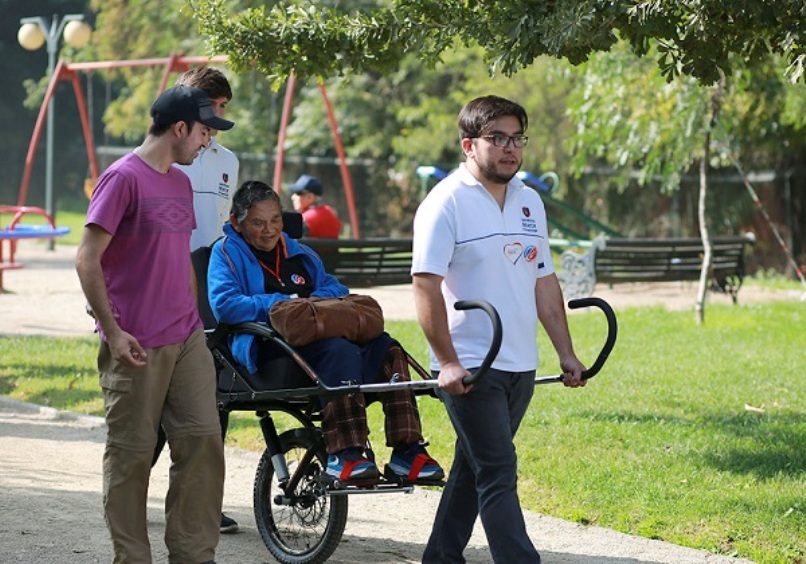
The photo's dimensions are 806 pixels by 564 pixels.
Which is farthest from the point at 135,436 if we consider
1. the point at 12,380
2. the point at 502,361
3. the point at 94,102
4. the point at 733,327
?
the point at 94,102

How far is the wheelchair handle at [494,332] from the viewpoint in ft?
16.3

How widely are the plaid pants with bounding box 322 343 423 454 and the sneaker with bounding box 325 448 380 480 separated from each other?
0.03 meters

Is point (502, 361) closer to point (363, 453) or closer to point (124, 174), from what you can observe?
point (363, 453)

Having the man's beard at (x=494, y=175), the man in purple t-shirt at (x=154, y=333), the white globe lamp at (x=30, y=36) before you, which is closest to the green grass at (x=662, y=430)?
the man's beard at (x=494, y=175)

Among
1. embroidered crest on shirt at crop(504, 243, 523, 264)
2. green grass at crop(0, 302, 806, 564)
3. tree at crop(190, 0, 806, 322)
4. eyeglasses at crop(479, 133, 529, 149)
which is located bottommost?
green grass at crop(0, 302, 806, 564)

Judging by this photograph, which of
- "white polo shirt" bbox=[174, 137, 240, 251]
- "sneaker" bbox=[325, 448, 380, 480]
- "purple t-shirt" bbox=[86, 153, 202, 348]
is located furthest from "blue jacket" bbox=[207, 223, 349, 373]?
"purple t-shirt" bbox=[86, 153, 202, 348]

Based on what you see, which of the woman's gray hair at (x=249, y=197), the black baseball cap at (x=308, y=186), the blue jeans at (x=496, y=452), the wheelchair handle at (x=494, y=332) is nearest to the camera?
the wheelchair handle at (x=494, y=332)

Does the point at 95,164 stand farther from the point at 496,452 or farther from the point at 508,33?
the point at 496,452

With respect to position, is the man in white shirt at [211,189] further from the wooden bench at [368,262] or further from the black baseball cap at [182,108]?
the wooden bench at [368,262]

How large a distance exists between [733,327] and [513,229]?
33.5ft

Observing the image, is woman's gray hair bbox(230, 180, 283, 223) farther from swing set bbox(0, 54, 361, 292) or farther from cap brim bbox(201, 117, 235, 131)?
swing set bbox(0, 54, 361, 292)

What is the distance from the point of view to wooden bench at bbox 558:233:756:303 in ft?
59.5

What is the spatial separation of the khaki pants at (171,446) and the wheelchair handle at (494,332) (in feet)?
3.45

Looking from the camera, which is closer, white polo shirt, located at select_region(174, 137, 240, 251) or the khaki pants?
the khaki pants
